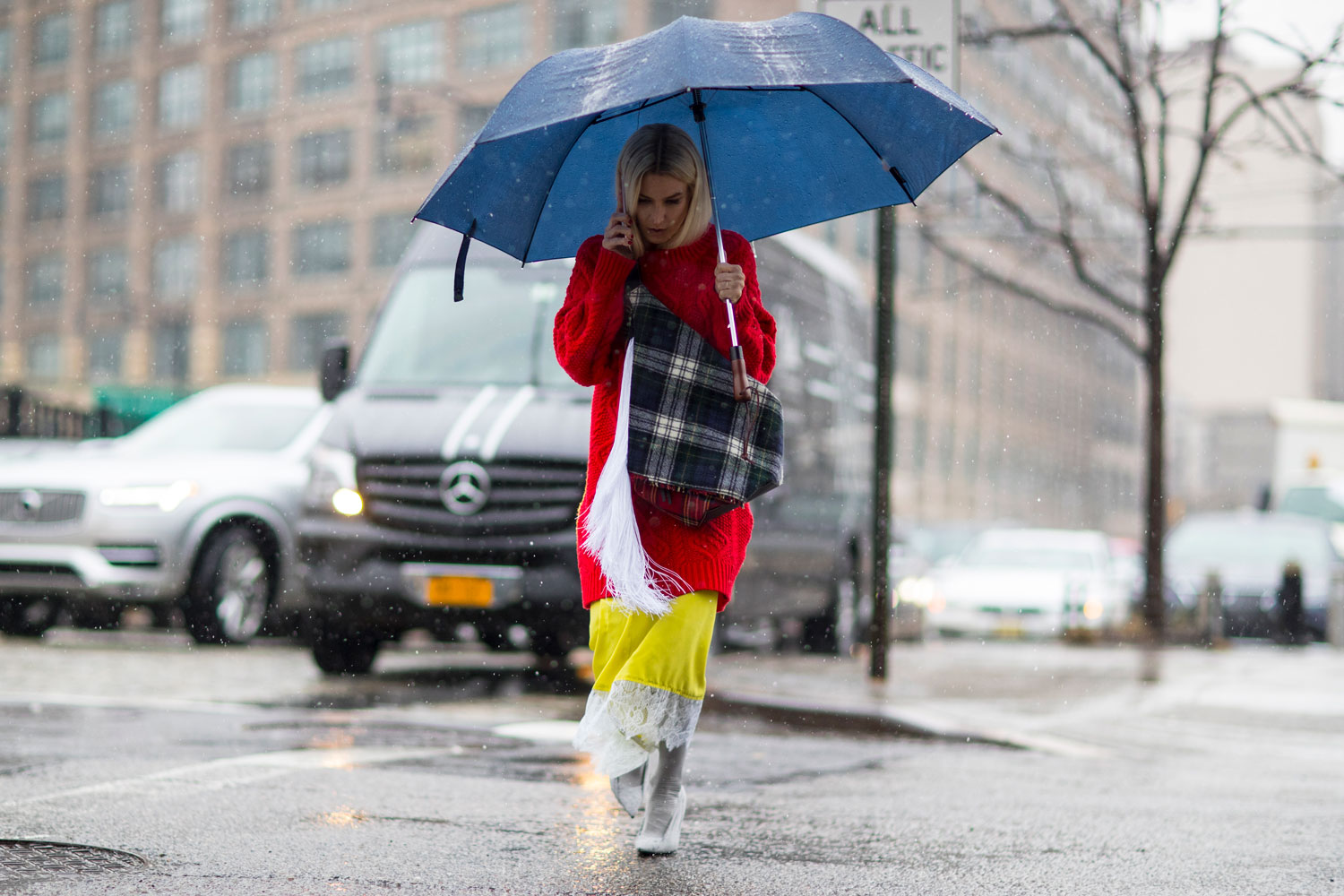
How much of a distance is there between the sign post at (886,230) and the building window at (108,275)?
53628mm

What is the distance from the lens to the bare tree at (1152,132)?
43.8 ft

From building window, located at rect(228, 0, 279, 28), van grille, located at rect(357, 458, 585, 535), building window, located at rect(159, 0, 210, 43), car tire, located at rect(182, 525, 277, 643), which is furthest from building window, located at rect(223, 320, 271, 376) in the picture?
van grille, located at rect(357, 458, 585, 535)

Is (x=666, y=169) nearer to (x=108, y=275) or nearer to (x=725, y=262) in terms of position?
(x=725, y=262)

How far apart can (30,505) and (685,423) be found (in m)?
7.90

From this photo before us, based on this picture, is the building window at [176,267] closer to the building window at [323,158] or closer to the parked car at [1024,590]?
the building window at [323,158]

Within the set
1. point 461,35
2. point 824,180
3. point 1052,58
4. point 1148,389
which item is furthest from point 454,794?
point 1052,58

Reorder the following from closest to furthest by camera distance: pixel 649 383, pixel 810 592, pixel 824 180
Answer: pixel 649 383
pixel 824 180
pixel 810 592

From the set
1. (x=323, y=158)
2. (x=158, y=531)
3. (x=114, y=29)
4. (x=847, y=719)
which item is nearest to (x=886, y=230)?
(x=847, y=719)

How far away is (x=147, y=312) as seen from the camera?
2302 inches

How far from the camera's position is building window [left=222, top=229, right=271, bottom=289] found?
5572cm

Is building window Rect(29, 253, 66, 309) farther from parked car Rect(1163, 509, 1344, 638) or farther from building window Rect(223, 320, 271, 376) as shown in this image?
parked car Rect(1163, 509, 1344, 638)

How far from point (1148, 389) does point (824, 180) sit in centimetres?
1166

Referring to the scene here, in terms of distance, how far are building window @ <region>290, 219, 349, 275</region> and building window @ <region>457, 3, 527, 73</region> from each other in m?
6.69

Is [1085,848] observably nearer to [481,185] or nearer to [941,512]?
[481,185]
